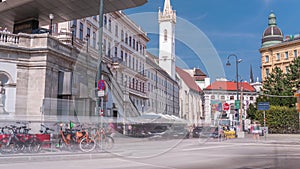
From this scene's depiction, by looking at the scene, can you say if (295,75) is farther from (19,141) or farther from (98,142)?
(19,141)

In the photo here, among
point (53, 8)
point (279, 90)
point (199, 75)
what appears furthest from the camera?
point (279, 90)

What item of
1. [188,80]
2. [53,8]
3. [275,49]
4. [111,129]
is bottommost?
[111,129]

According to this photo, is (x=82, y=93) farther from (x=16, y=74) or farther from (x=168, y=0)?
(x=168, y=0)

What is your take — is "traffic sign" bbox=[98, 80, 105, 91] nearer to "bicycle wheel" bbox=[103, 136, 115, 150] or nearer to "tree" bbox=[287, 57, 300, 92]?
"bicycle wheel" bbox=[103, 136, 115, 150]

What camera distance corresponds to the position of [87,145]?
637 inches

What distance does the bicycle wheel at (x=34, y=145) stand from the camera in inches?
603

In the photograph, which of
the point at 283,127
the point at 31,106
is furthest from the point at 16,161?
the point at 283,127

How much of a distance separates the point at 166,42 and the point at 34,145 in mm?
10014

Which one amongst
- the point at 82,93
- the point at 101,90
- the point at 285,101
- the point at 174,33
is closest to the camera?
the point at 174,33

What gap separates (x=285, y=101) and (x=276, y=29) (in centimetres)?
3618

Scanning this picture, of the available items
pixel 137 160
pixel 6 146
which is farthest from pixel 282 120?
pixel 6 146

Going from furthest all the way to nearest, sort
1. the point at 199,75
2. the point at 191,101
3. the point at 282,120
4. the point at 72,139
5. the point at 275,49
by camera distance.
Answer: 1. the point at 275,49
2. the point at 282,120
3. the point at 72,139
4. the point at 191,101
5. the point at 199,75

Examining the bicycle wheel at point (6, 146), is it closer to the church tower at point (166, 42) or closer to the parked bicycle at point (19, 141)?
the parked bicycle at point (19, 141)

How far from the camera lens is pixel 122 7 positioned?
23922 mm
